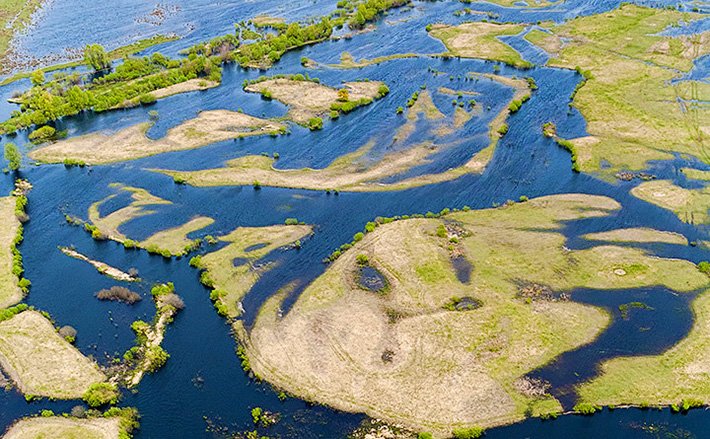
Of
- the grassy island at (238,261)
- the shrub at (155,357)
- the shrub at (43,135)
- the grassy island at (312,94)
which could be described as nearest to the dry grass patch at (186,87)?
the grassy island at (312,94)

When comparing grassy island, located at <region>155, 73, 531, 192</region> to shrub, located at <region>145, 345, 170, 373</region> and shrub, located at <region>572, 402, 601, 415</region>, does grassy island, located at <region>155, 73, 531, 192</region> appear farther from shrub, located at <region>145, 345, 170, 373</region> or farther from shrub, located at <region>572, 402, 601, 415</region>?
shrub, located at <region>572, 402, 601, 415</region>

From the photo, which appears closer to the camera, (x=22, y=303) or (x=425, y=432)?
(x=425, y=432)

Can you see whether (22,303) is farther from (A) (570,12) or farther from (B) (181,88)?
(A) (570,12)

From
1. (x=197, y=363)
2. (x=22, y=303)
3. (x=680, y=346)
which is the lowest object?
(x=680, y=346)

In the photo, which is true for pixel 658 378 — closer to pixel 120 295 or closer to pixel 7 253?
pixel 120 295

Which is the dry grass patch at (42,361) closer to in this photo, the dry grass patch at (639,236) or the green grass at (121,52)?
the dry grass patch at (639,236)

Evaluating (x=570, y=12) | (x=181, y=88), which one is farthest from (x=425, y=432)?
(x=570, y=12)
